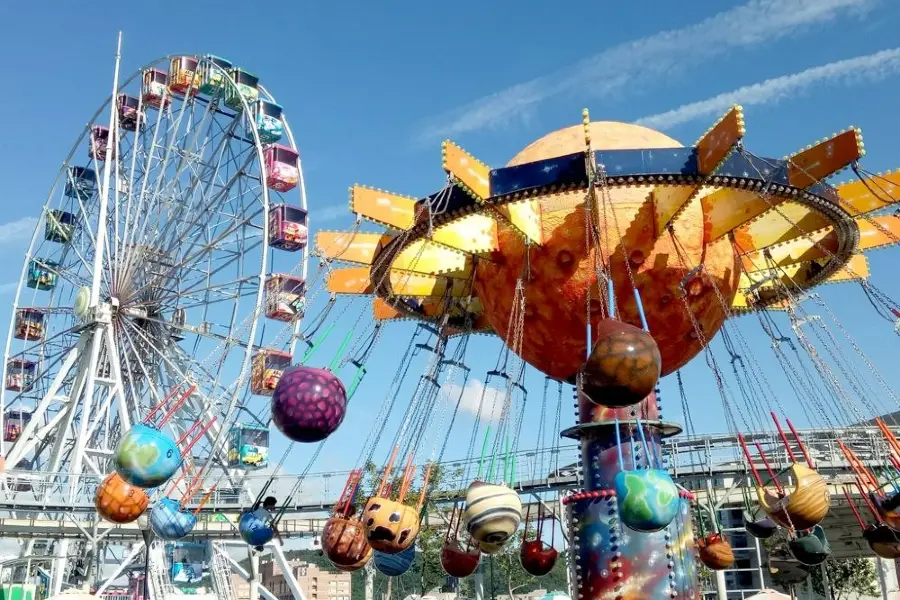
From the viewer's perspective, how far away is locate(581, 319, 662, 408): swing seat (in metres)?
6.82

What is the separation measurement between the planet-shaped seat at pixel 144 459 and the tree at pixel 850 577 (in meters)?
34.5

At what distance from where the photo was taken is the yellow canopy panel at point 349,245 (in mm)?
11078

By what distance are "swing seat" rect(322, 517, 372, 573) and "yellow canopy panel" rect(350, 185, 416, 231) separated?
11.0ft

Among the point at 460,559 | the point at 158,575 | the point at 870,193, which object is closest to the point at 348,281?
the point at 460,559

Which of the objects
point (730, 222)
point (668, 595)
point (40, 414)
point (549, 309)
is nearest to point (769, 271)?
point (730, 222)

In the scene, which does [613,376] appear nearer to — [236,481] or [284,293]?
[284,293]

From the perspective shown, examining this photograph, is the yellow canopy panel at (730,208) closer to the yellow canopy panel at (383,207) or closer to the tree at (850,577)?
the yellow canopy panel at (383,207)

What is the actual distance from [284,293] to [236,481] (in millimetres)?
6907

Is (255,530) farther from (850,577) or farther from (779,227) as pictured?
(850,577)

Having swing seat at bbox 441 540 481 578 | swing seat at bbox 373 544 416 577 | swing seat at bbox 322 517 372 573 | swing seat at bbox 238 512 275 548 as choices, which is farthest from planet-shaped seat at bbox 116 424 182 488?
swing seat at bbox 441 540 481 578

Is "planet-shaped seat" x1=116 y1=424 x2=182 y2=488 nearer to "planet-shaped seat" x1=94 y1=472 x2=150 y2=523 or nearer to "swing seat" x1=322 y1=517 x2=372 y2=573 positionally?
"planet-shaped seat" x1=94 y1=472 x2=150 y2=523

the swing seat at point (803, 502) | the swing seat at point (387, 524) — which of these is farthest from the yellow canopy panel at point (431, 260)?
the swing seat at point (803, 502)

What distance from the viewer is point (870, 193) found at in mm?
10281

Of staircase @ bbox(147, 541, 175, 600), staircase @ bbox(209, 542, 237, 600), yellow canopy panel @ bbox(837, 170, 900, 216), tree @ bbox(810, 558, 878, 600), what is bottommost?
yellow canopy panel @ bbox(837, 170, 900, 216)
